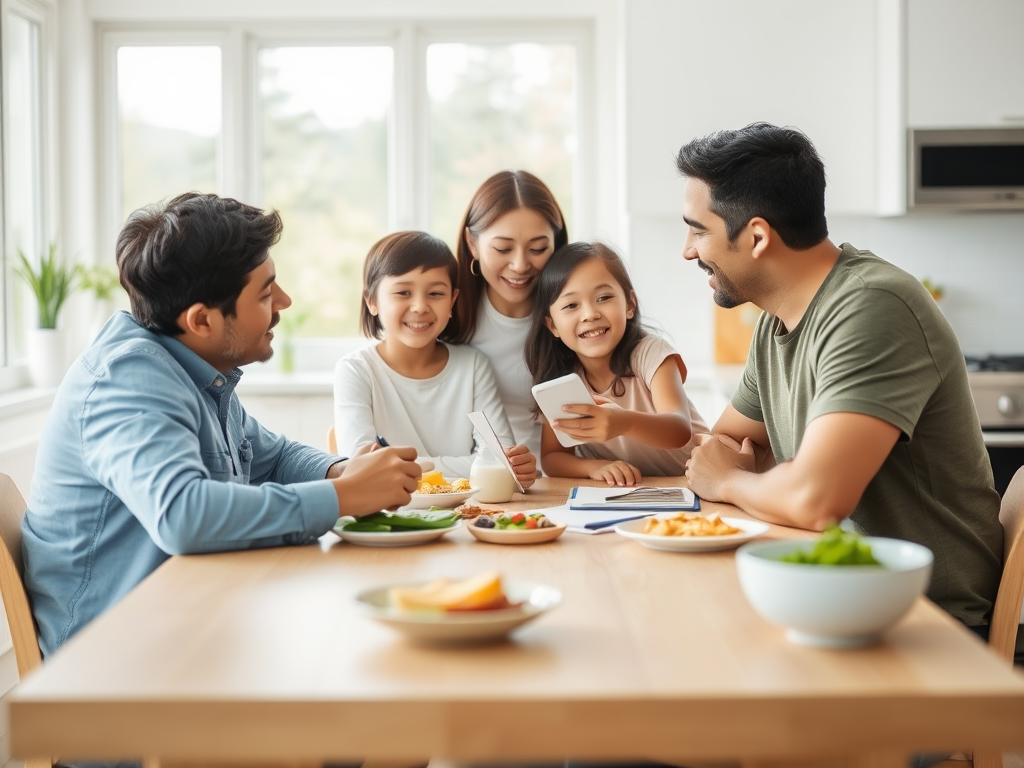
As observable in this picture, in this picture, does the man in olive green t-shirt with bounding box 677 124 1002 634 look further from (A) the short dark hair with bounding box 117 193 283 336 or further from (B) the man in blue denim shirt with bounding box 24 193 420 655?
(A) the short dark hair with bounding box 117 193 283 336

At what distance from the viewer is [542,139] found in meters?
4.70

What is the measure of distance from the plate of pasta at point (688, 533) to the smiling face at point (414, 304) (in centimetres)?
108

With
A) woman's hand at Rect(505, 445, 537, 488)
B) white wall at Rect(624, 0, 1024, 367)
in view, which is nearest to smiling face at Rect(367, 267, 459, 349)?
woman's hand at Rect(505, 445, 537, 488)

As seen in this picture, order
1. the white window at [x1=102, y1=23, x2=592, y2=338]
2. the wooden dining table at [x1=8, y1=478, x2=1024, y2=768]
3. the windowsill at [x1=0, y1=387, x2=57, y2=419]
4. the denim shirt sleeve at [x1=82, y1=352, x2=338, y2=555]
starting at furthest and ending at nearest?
the white window at [x1=102, y1=23, x2=592, y2=338]
the windowsill at [x1=0, y1=387, x2=57, y2=419]
the denim shirt sleeve at [x1=82, y1=352, x2=338, y2=555]
the wooden dining table at [x1=8, y1=478, x2=1024, y2=768]

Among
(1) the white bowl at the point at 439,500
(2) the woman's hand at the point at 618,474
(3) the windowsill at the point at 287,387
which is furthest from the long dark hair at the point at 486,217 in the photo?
(3) the windowsill at the point at 287,387

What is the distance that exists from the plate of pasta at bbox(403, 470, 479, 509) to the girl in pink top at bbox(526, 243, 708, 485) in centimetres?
44

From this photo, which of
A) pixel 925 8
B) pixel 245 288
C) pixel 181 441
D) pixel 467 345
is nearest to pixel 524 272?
pixel 467 345

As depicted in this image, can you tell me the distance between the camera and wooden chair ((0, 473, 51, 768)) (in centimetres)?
157

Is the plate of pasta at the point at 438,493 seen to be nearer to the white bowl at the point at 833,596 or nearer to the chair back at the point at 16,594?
the chair back at the point at 16,594

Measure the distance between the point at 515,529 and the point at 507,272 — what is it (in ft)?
3.86

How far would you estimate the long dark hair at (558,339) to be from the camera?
2.54 meters

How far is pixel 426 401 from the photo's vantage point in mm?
2602

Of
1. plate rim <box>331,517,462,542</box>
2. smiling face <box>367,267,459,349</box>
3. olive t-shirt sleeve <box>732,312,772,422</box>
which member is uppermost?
smiling face <box>367,267,459,349</box>

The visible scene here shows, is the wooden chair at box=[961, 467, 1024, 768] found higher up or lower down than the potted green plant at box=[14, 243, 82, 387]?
lower down
